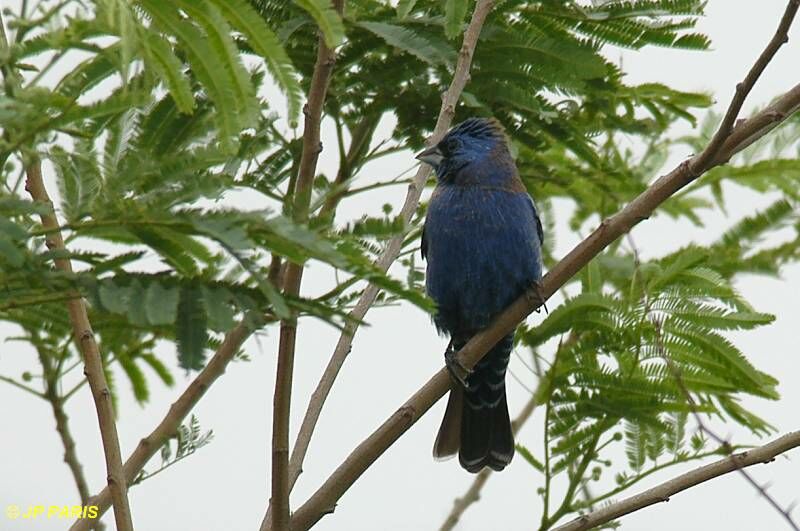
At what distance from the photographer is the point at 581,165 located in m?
5.69

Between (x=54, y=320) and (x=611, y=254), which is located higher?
(x=611, y=254)

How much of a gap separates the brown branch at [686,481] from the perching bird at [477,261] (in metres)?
1.80

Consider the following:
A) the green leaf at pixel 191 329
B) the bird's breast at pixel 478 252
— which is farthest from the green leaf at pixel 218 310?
the bird's breast at pixel 478 252

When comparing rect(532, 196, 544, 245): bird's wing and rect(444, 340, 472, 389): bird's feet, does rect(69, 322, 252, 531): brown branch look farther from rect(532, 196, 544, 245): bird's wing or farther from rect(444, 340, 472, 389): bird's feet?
rect(532, 196, 544, 245): bird's wing

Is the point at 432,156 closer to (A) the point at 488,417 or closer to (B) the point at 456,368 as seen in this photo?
(B) the point at 456,368

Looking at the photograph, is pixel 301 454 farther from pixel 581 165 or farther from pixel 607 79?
pixel 581 165

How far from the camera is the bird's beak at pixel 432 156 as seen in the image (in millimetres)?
5051

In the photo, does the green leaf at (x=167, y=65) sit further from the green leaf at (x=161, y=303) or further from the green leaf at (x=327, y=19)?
the green leaf at (x=161, y=303)

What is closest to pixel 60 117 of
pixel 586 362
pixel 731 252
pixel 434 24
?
pixel 434 24

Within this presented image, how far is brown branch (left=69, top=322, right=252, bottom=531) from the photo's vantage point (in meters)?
4.23

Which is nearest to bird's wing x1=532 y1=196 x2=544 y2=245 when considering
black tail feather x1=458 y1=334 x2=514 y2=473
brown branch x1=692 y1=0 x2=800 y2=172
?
black tail feather x1=458 y1=334 x2=514 y2=473

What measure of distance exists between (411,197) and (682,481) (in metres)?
1.30

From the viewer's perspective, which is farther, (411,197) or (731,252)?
(731,252)

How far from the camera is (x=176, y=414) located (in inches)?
171
